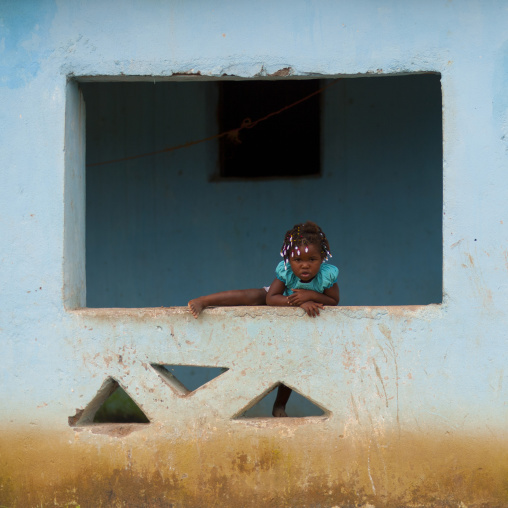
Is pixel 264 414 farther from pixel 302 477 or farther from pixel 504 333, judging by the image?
pixel 504 333

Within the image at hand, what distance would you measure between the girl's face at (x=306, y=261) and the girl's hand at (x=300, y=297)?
117mm

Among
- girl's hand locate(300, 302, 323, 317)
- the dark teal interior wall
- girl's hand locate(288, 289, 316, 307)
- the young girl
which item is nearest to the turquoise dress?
the young girl

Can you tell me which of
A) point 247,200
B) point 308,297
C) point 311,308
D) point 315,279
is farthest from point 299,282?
point 247,200

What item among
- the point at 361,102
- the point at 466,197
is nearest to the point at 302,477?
the point at 466,197

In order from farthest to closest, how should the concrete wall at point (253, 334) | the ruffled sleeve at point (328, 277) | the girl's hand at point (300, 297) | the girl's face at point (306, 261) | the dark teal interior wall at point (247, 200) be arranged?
the dark teal interior wall at point (247, 200)
the ruffled sleeve at point (328, 277)
the girl's face at point (306, 261)
the girl's hand at point (300, 297)
the concrete wall at point (253, 334)

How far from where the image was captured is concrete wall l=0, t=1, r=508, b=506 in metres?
3.75

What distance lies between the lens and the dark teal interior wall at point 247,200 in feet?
18.2

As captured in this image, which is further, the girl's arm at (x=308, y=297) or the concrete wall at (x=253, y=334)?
the girl's arm at (x=308, y=297)

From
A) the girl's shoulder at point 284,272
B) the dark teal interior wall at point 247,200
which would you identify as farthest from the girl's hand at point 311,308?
the dark teal interior wall at point 247,200

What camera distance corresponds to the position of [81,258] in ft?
13.6

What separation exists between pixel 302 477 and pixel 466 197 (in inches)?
64.0

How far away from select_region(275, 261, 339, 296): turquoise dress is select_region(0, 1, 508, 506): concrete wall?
33cm

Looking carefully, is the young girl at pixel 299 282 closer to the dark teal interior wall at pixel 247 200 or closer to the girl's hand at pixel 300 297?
the girl's hand at pixel 300 297

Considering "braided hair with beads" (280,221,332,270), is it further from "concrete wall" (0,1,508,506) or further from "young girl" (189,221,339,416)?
"concrete wall" (0,1,508,506)
